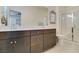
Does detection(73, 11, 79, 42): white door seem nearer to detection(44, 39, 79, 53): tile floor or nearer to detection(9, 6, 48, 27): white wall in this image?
detection(44, 39, 79, 53): tile floor

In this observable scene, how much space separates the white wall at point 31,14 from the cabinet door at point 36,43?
0.18 m

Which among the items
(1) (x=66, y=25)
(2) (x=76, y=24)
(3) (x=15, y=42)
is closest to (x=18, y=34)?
(3) (x=15, y=42)

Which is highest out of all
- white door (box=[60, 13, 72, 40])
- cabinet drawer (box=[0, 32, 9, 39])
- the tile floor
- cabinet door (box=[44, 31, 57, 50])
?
white door (box=[60, 13, 72, 40])

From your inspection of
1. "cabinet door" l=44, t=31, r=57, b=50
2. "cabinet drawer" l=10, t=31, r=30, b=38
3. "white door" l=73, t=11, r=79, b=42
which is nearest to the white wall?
"cabinet drawer" l=10, t=31, r=30, b=38

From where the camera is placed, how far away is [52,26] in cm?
173

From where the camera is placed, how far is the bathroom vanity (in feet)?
5.51

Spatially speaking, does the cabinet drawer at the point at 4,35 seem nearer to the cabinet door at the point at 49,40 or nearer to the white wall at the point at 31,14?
the white wall at the point at 31,14

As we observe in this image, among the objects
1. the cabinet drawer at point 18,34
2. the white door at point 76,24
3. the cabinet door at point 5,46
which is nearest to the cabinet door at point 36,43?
the cabinet drawer at point 18,34

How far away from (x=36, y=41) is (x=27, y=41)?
123mm
